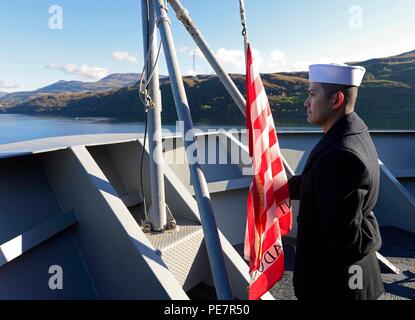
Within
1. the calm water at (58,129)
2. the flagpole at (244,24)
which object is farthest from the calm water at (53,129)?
the flagpole at (244,24)

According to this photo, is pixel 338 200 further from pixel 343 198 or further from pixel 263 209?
pixel 263 209

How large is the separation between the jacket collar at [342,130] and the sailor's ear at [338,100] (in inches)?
2.0

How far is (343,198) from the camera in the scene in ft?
3.22

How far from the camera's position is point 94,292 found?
192cm

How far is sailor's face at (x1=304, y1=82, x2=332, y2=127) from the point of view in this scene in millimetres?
1168

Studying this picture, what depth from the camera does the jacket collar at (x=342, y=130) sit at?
3.64 ft
